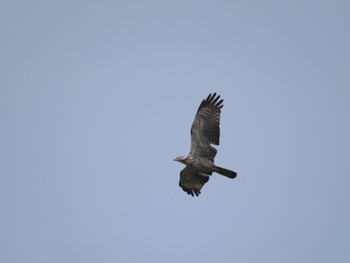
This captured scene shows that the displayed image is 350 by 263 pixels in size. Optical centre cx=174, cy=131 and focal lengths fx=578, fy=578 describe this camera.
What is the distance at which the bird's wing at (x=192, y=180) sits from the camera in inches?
785

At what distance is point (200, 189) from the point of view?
20422mm

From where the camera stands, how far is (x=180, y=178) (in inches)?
800

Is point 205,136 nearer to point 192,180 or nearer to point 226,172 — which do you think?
point 226,172

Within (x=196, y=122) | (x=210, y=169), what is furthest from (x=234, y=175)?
(x=196, y=122)

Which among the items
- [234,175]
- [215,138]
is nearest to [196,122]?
[215,138]

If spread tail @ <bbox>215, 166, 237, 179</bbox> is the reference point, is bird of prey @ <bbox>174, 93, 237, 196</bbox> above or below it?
above

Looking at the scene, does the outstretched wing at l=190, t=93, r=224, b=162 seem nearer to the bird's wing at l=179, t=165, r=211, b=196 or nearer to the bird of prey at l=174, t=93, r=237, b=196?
the bird of prey at l=174, t=93, r=237, b=196

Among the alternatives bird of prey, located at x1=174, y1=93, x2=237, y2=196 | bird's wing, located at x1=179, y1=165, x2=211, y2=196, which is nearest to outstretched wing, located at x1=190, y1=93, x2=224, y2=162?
bird of prey, located at x1=174, y1=93, x2=237, y2=196

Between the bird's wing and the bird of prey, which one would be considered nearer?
the bird of prey

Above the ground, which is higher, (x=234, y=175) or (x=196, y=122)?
(x=196, y=122)

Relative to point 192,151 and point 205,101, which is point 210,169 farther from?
point 205,101

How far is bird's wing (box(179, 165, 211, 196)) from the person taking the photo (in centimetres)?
1994

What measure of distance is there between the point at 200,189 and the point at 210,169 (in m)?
1.63

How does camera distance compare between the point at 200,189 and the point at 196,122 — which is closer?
the point at 196,122
